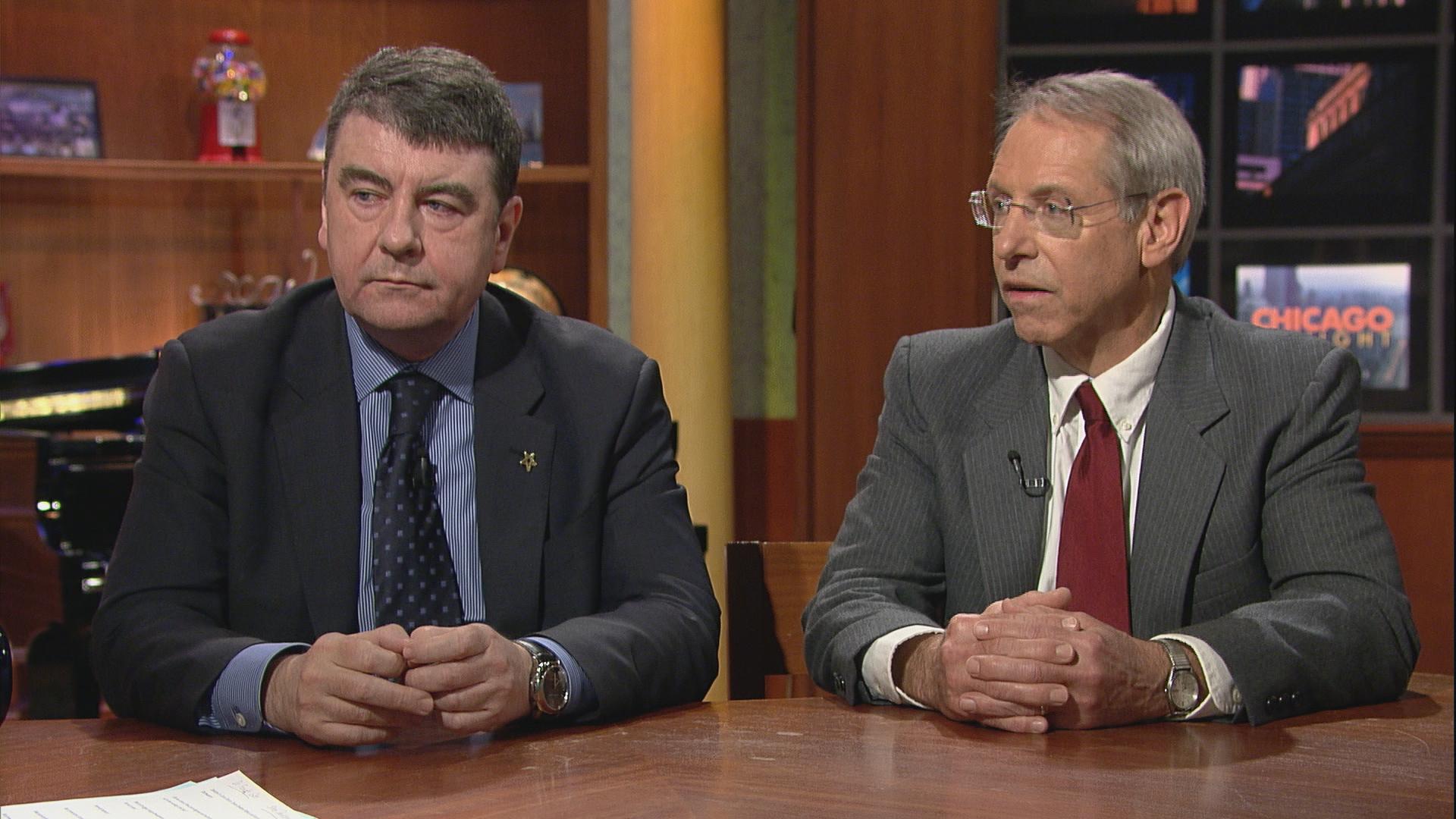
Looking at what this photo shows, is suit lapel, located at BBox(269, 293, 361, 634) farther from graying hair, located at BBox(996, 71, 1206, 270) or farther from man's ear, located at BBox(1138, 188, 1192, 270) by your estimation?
man's ear, located at BBox(1138, 188, 1192, 270)

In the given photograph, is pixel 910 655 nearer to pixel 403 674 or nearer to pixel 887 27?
pixel 403 674

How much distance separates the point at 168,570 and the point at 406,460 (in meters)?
0.29

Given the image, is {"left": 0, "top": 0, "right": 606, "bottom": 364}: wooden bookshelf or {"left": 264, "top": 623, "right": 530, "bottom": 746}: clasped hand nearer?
{"left": 264, "top": 623, "right": 530, "bottom": 746}: clasped hand

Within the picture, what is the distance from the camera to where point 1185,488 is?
183cm

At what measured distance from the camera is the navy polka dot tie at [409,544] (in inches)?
68.3

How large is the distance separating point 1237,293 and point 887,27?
141cm

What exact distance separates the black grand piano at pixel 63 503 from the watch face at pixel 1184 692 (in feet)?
8.03

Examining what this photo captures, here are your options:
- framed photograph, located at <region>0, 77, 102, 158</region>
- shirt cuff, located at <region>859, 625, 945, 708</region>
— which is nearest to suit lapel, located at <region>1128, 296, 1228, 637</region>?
shirt cuff, located at <region>859, 625, 945, 708</region>

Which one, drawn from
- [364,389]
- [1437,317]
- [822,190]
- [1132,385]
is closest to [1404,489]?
[1437,317]

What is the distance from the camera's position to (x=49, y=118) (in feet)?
13.8

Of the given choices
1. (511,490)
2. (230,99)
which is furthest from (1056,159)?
(230,99)

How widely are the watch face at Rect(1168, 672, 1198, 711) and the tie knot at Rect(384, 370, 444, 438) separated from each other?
3.01ft

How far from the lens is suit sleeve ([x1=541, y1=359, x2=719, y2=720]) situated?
61.5 inches

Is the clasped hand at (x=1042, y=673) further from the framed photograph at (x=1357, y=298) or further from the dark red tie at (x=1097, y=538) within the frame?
the framed photograph at (x=1357, y=298)
